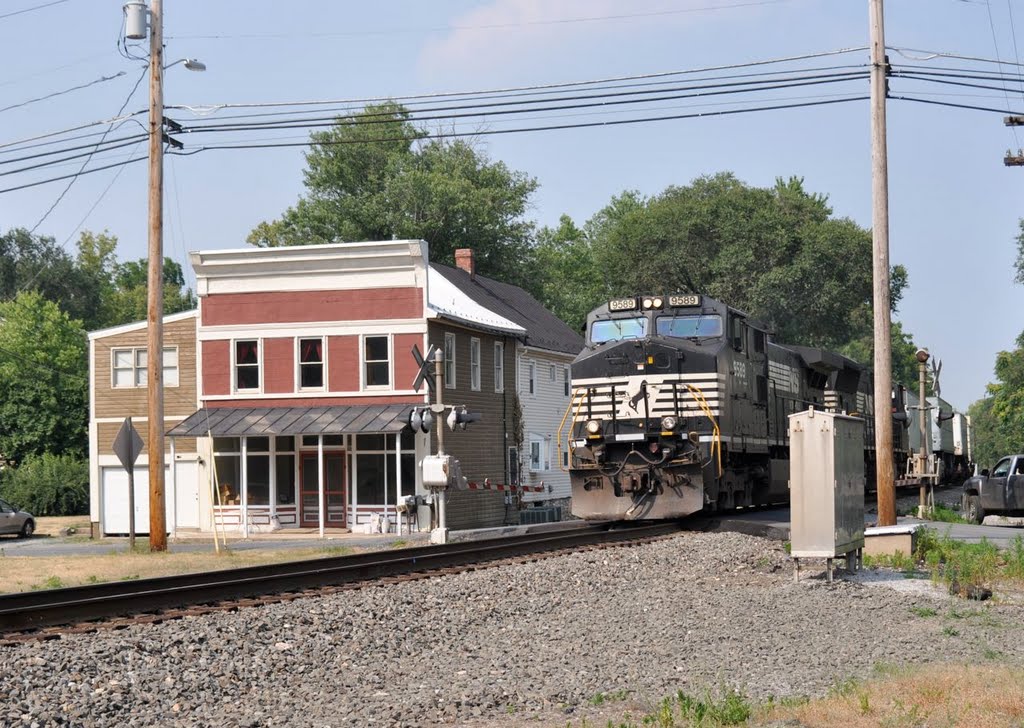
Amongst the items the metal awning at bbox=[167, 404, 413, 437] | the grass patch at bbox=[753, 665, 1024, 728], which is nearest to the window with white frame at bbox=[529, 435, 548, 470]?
the metal awning at bbox=[167, 404, 413, 437]

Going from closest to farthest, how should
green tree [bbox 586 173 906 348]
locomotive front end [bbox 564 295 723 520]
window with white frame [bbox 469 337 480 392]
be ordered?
locomotive front end [bbox 564 295 723 520] < window with white frame [bbox 469 337 480 392] < green tree [bbox 586 173 906 348]

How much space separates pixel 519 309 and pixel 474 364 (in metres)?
9.12

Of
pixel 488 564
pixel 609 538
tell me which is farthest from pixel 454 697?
pixel 609 538

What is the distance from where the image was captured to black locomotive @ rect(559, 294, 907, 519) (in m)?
22.5

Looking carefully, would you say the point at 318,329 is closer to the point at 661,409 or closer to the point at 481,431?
the point at 481,431

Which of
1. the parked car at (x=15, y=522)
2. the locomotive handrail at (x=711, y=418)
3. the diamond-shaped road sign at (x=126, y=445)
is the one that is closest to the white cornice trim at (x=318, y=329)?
the parked car at (x=15, y=522)

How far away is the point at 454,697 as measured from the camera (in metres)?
9.18

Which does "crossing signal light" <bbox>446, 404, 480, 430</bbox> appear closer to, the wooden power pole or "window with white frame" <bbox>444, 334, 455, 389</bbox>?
the wooden power pole

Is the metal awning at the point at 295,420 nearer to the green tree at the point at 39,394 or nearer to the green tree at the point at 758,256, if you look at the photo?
the green tree at the point at 39,394

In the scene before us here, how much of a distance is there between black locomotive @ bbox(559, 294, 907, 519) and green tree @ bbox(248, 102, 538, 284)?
40.9m

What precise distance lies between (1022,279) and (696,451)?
148 ft

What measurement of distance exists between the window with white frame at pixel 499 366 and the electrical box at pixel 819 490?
22858 mm

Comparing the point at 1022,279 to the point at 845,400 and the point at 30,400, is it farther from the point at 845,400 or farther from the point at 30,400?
the point at 30,400

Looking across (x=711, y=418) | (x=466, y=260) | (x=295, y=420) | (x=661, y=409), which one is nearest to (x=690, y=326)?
(x=661, y=409)
